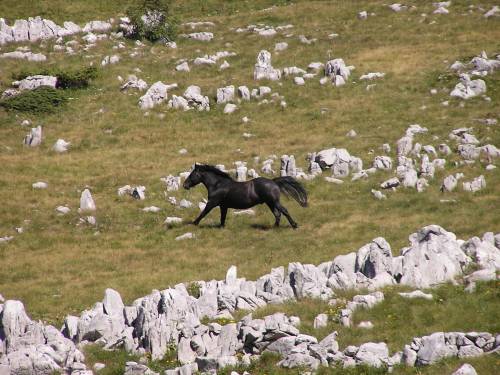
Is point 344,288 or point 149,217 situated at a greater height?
point 344,288

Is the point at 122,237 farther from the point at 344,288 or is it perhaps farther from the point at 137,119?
the point at 137,119

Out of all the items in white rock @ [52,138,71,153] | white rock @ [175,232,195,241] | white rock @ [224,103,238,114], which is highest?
white rock @ [224,103,238,114]

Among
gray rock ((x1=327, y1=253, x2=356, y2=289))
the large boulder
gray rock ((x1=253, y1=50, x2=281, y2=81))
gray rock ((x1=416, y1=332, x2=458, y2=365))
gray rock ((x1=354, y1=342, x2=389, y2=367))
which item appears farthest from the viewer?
gray rock ((x1=253, y1=50, x2=281, y2=81))

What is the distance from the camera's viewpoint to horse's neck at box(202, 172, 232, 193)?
36.2m

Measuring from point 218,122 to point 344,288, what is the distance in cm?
2977

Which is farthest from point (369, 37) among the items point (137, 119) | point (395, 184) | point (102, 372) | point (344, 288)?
point (102, 372)

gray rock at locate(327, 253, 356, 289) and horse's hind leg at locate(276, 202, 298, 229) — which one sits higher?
gray rock at locate(327, 253, 356, 289)

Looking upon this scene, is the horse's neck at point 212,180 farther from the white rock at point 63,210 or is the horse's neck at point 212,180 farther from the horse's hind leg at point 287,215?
the white rock at point 63,210

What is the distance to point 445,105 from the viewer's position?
4988cm

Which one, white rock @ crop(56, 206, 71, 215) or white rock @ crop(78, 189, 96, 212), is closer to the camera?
white rock @ crop(56, 206, 71, 215)

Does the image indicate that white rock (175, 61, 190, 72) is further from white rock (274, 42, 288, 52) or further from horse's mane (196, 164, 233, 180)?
horse's mane (196, 164, 233, 180)

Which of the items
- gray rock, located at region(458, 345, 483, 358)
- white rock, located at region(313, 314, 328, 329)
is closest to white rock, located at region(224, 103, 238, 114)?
white rock, located at region(313, 314, 328, 329)

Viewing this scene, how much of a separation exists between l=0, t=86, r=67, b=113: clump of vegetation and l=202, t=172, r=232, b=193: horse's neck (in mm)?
22045

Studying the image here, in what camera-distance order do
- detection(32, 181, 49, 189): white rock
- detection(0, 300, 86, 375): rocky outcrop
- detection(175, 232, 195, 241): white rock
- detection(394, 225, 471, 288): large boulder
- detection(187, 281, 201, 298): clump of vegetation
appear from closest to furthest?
detection(0, 300, 86, 375): rocky outcrop
detection(394, 225, 471, 288): large boulder
detection(187, 281, 201, 298): clump of vegetation
detection(175, 232, 195, 241): white rock
detection(32, 181, 49, 189): white rock
